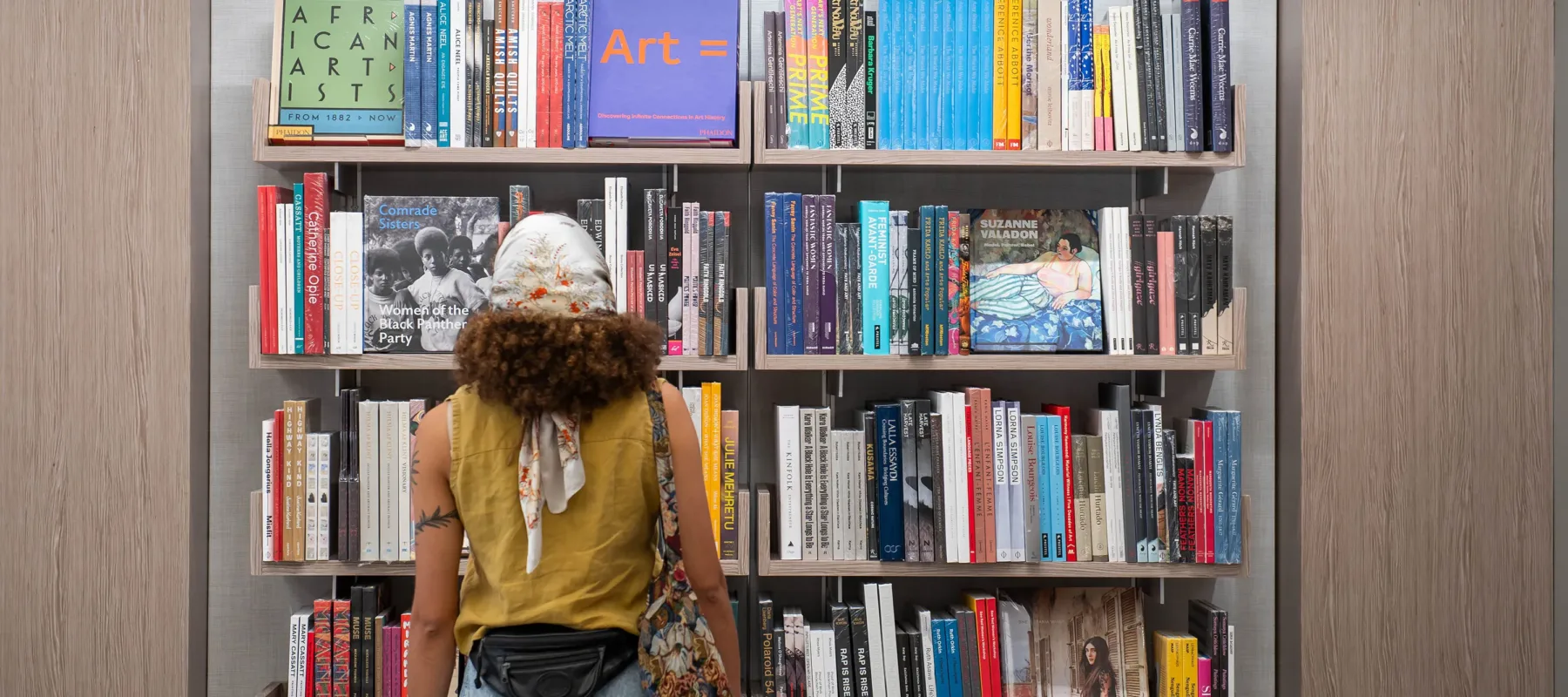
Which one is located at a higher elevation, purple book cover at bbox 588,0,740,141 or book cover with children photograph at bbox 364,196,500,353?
purple book cover at bbox 588,0,740,141

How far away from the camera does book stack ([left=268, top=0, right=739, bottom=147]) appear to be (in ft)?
6.81

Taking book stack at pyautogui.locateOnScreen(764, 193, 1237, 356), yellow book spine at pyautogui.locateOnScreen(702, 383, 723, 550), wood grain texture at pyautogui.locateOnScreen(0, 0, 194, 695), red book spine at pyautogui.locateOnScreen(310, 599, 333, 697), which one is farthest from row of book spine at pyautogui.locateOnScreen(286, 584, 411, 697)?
book stack at pyautogui.locateOnScreen(764, 193, 1237, 356)

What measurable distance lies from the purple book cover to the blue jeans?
1116 mm

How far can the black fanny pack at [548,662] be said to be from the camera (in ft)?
4.39

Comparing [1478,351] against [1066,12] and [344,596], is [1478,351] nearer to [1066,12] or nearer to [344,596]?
[1066,12]

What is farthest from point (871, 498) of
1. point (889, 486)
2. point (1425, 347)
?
point (1425, 347)

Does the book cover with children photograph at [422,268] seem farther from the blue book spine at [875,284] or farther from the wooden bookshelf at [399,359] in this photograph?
the blue book spine at [875,284]

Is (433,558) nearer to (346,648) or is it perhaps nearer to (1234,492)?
(346,648)

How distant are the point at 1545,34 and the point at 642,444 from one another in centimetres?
210

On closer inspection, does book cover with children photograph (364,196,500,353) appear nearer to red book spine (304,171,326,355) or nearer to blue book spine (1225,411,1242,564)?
red book spine (304,171,326,355)

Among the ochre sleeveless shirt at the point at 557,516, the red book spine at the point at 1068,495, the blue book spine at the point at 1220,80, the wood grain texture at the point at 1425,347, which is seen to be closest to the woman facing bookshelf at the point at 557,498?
the ochre sleeveless shirt at the point at 557,516

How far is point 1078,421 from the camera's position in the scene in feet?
7.66

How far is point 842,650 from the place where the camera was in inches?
83.8

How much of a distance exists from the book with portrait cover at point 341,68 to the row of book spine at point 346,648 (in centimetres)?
96
